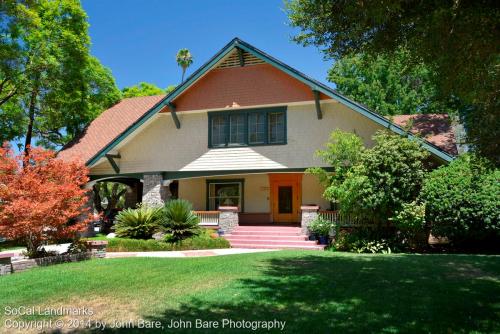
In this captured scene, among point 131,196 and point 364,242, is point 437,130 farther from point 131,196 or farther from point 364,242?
point 131,196

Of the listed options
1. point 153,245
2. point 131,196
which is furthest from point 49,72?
point 153,245

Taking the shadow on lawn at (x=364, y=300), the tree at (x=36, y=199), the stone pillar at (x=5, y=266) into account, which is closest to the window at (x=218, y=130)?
the tree at (x=36, y=199)

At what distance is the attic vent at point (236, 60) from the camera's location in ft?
61.7

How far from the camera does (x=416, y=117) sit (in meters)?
20.7

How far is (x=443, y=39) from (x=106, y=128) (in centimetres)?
1989

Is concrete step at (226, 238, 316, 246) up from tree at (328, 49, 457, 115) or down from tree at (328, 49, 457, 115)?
down

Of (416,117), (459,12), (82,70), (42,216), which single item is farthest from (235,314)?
(82,70)

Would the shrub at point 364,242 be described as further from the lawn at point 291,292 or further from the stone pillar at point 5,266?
the stone pillar at point 5,266

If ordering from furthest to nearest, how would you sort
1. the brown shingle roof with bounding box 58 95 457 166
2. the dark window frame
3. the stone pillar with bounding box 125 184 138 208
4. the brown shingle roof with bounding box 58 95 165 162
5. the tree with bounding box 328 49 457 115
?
the tree with bounding box 328 49 457 115 → the stone pillar with bounding box 125 184 138 208 → the brown shingle roof with bounding box 58 95 165 162 → the dark window frame → the brown shingle roof with bounding box 58 95 457 166

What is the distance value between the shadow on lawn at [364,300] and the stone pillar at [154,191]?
10.6m

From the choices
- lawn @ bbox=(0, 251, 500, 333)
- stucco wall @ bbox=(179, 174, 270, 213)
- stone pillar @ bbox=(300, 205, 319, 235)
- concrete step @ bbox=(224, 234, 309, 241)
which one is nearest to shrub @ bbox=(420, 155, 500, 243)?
lawn @ bbox=(0, 251, 500, 333)

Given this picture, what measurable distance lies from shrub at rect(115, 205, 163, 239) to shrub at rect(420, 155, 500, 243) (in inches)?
395

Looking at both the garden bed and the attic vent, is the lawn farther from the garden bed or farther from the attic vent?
the attic vent

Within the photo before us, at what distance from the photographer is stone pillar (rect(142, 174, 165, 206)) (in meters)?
19.7
